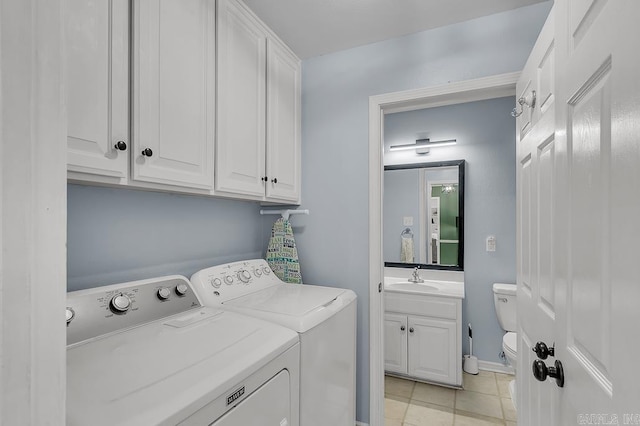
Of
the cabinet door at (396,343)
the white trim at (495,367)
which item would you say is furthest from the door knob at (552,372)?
the white trim at (495,367)

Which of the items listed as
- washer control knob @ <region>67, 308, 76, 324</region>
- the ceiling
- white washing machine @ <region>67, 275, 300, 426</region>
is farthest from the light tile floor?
the ceiling

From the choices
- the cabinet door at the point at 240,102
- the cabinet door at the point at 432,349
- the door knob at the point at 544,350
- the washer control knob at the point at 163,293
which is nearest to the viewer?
the door knob at the point at 544,350

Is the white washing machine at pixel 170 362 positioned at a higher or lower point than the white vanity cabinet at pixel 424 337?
higher

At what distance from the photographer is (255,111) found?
171 centimetres

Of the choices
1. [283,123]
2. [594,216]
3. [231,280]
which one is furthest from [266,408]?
[283,123]

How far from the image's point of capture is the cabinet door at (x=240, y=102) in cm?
148

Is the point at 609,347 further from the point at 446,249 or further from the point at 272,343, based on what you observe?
the point at 446,249

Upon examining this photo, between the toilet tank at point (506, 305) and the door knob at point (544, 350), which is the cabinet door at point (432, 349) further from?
the door knob at point (544, 350)

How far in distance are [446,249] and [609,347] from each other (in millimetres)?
2495

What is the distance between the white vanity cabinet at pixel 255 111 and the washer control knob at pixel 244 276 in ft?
1.45

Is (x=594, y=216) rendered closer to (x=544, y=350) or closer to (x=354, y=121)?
(x=544, y=350)

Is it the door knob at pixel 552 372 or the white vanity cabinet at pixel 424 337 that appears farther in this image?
the white vanity cabinet at pixel 424 337

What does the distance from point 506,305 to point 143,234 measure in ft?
9.06

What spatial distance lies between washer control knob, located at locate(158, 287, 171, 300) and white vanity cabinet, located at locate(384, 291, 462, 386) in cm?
188
